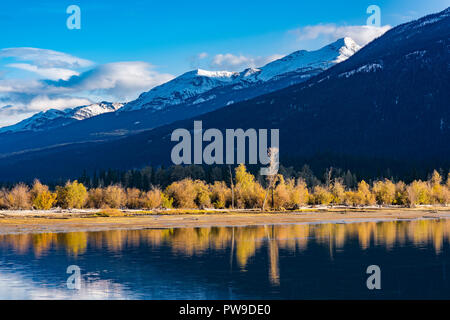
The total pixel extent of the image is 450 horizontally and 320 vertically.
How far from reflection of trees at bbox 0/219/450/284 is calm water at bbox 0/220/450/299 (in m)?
0.10

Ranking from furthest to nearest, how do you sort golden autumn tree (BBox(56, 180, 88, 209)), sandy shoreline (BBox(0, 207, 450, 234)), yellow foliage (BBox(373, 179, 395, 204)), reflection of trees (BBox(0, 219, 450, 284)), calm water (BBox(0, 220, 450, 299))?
yellow foliage (BBox(373, 179, 395, 204)), golden autumn tree (BBox(56, 180, 88, 209)), sandy shoreline (BBox(0, 207, 450, 234)), reflection of trees (BBox(0, 219, 450, 284)), calm water (BBox(0, 220, 450, 299))

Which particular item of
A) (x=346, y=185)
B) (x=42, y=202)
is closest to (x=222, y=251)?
(x=42, y=202)

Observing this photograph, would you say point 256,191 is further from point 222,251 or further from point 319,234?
point 222,251

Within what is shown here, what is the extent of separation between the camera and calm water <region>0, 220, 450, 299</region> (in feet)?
107

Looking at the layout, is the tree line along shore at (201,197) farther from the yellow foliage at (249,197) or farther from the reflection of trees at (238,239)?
the reflection of trees at (238,239)

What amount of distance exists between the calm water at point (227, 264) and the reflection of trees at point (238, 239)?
0.10 metres

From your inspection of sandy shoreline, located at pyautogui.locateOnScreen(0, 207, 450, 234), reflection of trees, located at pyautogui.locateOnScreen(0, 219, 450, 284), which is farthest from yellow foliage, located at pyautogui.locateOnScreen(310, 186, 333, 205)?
reflection of trees, located at pyautogui.locateOnScreen(0, 219, 450, 284)

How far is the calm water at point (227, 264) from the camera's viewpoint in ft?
107

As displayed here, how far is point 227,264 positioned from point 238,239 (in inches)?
665

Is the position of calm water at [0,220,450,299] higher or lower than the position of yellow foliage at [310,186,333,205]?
lower

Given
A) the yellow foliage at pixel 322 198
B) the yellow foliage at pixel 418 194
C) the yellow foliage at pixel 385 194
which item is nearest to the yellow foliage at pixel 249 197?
the yellow foliage at pixel 322 198

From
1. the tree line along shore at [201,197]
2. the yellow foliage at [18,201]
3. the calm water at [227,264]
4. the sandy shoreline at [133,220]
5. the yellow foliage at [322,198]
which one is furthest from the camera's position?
the yellow foliage at [322,198]

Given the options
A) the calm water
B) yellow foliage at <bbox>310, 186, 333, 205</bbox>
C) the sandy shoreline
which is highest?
yellow foliage at <bbox>310, 186, 333, 205</bbox>

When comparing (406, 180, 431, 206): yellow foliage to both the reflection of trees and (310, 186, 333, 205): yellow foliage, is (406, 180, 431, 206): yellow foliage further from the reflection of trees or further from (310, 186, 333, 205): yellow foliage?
the reflection of trees
